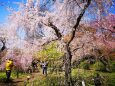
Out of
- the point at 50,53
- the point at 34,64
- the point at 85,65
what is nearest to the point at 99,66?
the point at 85,65

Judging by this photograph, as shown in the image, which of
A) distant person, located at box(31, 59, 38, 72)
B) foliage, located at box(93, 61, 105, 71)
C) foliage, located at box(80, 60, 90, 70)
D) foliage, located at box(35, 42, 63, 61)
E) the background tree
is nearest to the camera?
the background tree

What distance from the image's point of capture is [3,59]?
3064cm

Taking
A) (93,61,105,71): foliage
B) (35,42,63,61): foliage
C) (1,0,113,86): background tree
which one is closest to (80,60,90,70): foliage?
(93,61,105,71): foliage

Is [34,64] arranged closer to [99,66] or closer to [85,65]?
[85,65]

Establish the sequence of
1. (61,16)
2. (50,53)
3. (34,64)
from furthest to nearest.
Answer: (34,64), (50,53), (61,16)

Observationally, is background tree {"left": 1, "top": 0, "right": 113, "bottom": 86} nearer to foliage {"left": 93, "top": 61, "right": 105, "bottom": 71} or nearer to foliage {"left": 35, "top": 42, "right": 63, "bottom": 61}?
foliage {"left": 35, "top": 42, "right": 63, "bottom": 61}

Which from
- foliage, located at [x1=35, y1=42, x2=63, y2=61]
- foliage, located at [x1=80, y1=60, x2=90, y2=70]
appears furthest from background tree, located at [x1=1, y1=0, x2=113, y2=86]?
foliage, located at [x1=80, y1=60, x2=90, y2=70]

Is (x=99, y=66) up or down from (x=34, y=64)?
down

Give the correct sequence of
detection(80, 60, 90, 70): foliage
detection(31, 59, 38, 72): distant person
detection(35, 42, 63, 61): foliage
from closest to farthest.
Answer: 1. detection(35, 42, 63, 61): foliage
2. detection(80, 60, 90, 70): foliage
3. detection(31, 59, 38, 72): distant person

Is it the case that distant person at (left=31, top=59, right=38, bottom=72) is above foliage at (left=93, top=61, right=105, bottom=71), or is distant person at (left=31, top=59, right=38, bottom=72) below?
above

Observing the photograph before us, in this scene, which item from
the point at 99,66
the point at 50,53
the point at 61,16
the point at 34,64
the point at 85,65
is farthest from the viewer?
the point at 34,64

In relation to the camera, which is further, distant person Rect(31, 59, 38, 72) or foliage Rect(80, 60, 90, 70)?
distant person Rect(31, 59, 38, 72)

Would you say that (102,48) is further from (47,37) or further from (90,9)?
(90,9)

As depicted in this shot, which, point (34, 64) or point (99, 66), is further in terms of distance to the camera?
point (34, 64)
